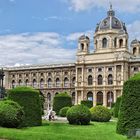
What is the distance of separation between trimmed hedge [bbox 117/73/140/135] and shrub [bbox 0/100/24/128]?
239 inches

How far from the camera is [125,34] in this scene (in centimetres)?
8138

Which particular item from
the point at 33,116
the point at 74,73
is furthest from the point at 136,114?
the point at 74,73

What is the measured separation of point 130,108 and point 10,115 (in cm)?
693

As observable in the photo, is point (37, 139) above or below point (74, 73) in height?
below

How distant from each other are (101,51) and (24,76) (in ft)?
73.5

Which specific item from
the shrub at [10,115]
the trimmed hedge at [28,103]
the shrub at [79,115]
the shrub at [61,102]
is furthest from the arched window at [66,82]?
the shrub at [10,115]

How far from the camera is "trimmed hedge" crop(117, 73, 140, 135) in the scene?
20.4 m

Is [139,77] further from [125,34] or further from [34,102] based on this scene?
[125,34]

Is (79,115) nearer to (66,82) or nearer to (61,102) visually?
(61,102)

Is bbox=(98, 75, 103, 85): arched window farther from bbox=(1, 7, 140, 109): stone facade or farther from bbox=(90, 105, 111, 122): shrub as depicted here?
bbox=(90, 105, 111, 122): shrub

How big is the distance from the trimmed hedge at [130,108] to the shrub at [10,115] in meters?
6.07

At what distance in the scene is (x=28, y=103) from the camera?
26.7 m

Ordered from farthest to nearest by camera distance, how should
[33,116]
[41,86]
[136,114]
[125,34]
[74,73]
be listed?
1. [41,86]
2. [74,73]
3. [125,34]
4. [33,116]
5. [136,114]

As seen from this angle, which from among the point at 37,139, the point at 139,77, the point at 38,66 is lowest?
the point at 37,139
